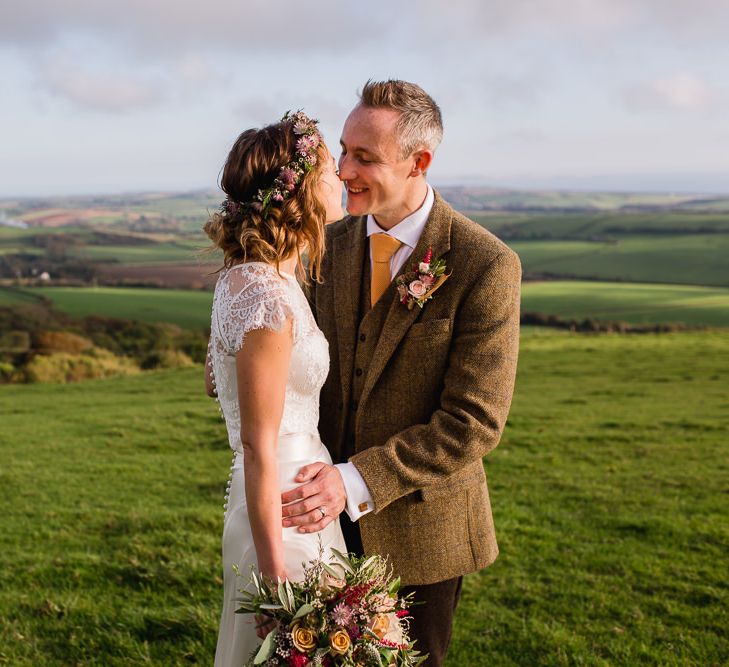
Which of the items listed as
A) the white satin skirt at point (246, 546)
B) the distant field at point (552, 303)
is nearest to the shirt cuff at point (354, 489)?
the white satin skirt at point (246, 546)

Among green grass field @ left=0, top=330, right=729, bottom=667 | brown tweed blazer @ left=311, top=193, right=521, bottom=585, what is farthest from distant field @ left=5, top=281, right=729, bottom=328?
brown tweed blazer @ left=311, top=193, right=521, bottom=585

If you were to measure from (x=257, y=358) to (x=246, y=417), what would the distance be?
0.21 meters

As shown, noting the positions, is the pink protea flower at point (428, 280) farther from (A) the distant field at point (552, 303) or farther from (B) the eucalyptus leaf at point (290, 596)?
(A) the distant field at point (552, 303)

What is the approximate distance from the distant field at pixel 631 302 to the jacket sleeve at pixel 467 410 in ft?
104

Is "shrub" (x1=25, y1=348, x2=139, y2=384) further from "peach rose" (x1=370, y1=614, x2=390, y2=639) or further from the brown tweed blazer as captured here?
"peach rose" (x1=370, y1=614, x2=390, y2=639)

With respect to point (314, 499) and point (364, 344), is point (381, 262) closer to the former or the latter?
point (364, 344)

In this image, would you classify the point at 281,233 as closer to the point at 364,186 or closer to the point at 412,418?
the point at 364,186

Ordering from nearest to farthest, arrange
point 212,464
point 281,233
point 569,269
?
1. point 281,233
2. point 212,464
3. point 569,269

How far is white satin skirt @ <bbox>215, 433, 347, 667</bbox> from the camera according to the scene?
290 cm

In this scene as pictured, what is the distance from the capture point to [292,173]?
2.84 meters

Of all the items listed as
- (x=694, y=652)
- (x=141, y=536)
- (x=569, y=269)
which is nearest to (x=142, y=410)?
(x=141, y=536)

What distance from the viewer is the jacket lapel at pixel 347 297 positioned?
335cm

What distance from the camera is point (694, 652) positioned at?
5164 millimetres

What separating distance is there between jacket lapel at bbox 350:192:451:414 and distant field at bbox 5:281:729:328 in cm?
2814
